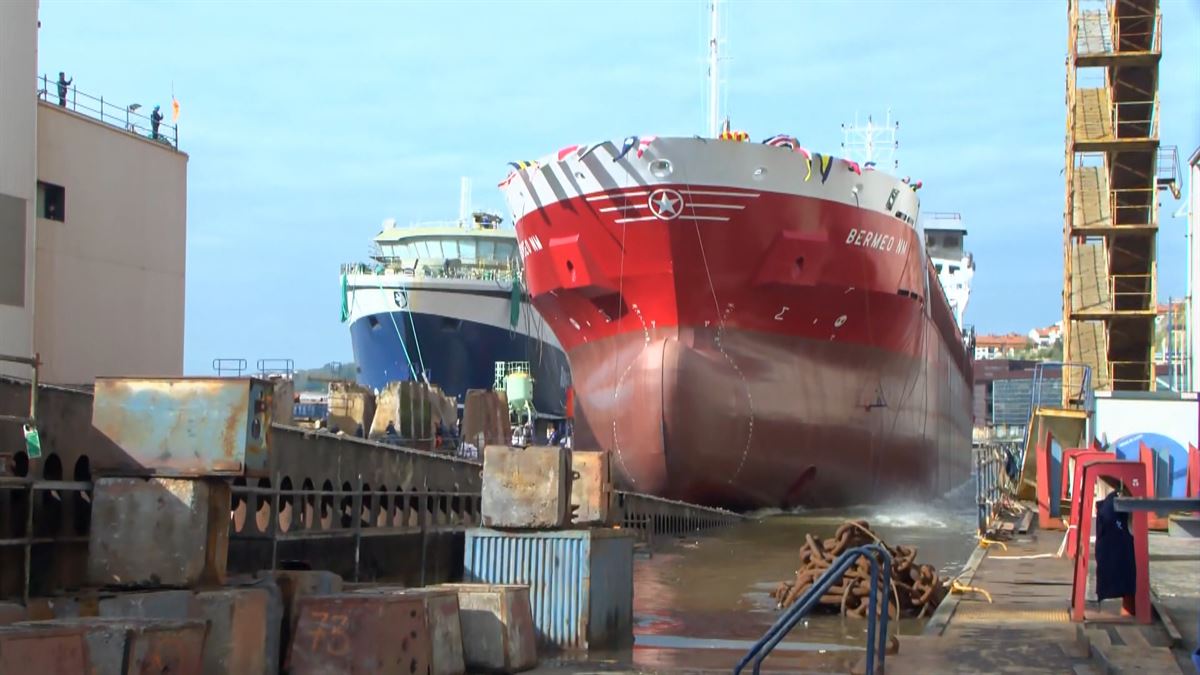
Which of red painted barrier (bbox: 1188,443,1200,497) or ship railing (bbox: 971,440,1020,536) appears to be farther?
ship railing (bbox: 971,440,1020,536)

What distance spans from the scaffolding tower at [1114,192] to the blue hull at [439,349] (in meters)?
22.2

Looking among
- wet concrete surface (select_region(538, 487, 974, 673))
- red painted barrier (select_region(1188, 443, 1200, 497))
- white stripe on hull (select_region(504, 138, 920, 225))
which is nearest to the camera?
wet concrete surface (select_region(538, 487, 974, 673))

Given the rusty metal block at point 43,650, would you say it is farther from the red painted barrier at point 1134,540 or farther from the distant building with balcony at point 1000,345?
the distant building with balcony at point 1000,345

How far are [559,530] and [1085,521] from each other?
11.3 ft

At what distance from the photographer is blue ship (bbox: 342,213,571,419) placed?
149 feet

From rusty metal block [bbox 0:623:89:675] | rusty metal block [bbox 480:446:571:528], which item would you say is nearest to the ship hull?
rusty metal block [bbox 480:446:571:528]

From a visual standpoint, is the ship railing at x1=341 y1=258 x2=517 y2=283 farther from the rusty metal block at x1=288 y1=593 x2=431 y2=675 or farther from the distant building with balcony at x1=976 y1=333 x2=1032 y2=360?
the distant building with balcony at x1=976 y1=333 x2=1032 y2=360

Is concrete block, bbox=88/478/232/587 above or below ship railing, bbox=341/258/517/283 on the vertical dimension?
below

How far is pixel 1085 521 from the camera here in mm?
8555

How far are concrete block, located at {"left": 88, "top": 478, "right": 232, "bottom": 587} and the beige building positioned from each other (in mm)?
10286

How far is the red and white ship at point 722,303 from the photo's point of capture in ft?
68.9

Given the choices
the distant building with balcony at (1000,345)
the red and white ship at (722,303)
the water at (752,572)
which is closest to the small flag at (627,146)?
the red and white ship at (722,303)

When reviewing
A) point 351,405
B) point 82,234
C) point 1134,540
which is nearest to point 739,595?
point 1134,540

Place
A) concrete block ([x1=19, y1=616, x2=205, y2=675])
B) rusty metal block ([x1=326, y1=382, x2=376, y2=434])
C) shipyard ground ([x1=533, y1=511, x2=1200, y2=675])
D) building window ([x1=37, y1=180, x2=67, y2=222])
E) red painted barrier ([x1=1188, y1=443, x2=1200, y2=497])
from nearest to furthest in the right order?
concrete block ([x1=19, y1=616, x2=205, y2=675]), shipyard ground ([x1=533, y1=511, x2=1200, y2=675]), red painted barrier ([x1=1188, y1=443, x2=1200, y2=497]), building window ([x1=37, y1=180, x2=67, y2=222]), rusty metal block ([x1=326, y1=382, x2=376, y2=434])
